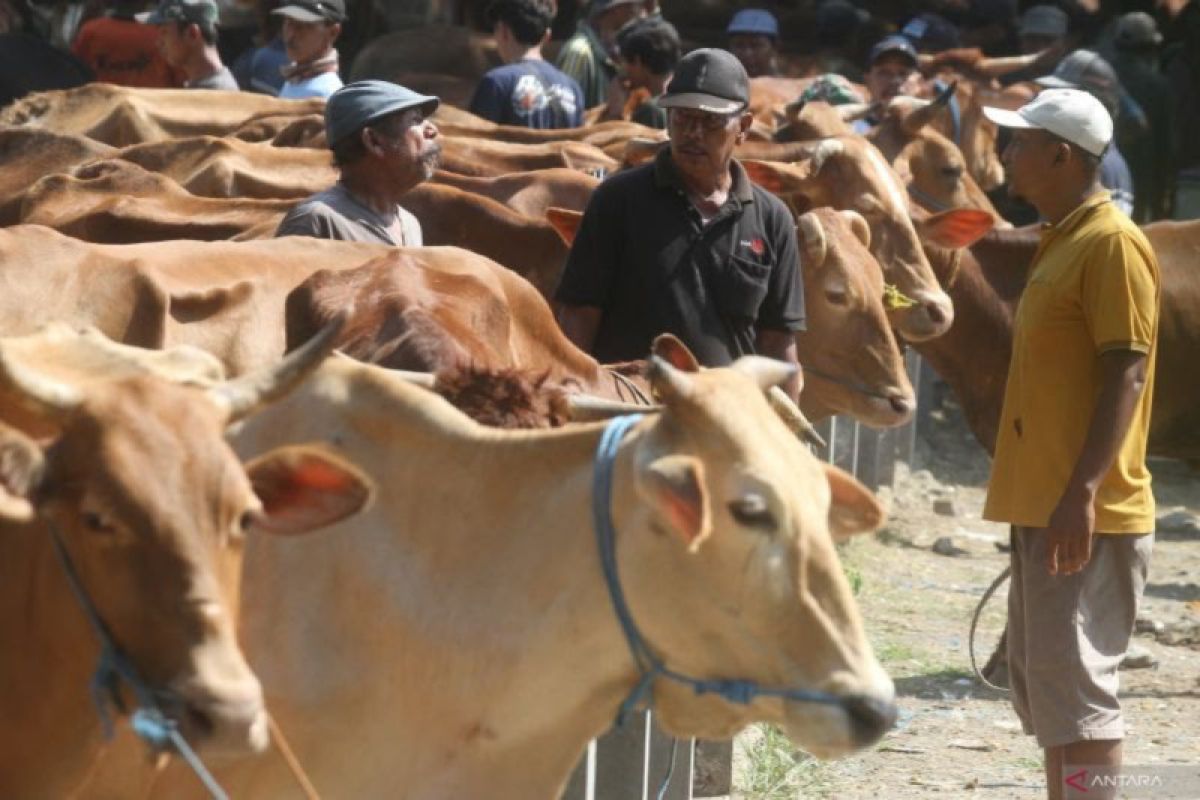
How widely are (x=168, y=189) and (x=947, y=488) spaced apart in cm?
605

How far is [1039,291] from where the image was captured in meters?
6.22

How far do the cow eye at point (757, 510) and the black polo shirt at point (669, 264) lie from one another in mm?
2484

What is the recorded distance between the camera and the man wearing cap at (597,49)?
13562mm

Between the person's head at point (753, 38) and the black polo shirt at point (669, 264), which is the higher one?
the black polo shirt at point (669, 264)

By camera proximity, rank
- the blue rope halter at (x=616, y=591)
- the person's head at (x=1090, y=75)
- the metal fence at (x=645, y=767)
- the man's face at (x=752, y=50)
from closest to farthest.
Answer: the blue rope halter at (x=616, y=591) → the metal fence at (x=645, y=767) → the person's head at (x=1090, y=75) → the man's face at (x=752, y=50)

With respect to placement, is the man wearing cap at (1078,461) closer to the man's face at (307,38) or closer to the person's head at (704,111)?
the person's head at (704,111)

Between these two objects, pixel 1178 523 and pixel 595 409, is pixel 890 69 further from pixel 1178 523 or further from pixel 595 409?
pixel 595 409

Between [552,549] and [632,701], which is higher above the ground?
[552,549]

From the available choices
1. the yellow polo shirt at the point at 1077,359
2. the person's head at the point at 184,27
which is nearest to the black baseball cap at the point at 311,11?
the person's head at the point at 184,27

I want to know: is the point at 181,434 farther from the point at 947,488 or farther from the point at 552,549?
the point at 947,488

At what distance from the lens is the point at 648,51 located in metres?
11.8

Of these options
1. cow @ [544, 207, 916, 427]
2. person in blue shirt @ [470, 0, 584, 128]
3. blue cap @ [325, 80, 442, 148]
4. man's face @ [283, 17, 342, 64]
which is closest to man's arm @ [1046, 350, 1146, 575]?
cow @ [544, 207, 916, 427]

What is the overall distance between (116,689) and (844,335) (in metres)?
4.63

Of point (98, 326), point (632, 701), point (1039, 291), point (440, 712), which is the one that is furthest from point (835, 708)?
point (98, 326)
